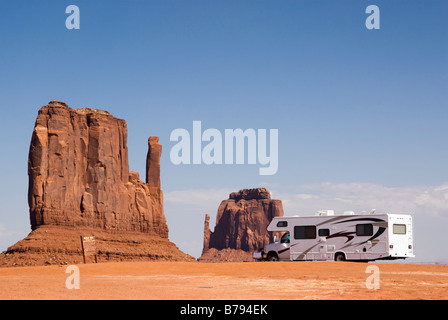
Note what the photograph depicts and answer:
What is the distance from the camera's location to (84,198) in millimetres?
101562

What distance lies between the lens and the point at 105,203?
106 m

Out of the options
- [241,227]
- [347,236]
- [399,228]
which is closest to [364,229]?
[347,236]

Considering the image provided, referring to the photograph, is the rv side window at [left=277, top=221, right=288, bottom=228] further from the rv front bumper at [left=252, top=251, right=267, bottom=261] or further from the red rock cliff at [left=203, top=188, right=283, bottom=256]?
the red rock cliff at [left=203, top=188, right=283, bottom=256]

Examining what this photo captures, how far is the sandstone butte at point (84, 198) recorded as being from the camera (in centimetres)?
9000

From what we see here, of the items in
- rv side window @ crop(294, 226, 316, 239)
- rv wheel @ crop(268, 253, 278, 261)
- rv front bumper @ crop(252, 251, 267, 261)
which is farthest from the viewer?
rv front bumper @ crop(252, 251, 267, 261)

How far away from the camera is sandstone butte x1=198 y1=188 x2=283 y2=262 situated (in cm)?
17175

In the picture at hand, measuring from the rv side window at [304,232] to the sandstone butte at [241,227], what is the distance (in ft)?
435

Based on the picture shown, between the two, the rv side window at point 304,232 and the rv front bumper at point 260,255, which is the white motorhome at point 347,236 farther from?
the rv front bumper at point 260,255

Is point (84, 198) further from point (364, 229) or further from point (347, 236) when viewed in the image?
point (364, 229)

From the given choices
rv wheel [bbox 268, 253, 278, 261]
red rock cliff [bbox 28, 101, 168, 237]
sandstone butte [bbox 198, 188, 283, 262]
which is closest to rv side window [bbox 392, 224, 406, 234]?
rv wheel [bbox 268, 253, 278, 261]
